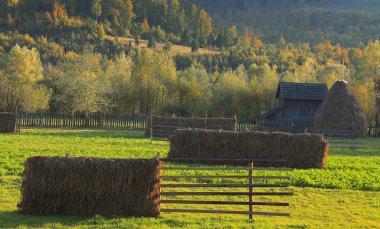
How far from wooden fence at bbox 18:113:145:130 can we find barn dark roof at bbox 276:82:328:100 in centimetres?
1325

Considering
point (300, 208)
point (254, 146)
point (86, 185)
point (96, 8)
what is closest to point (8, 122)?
point (254, 146)

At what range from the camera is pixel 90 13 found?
560 ft

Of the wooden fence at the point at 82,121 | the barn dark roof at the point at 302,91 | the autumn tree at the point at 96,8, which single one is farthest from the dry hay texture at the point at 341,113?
the autumn tree at the point at 96,8

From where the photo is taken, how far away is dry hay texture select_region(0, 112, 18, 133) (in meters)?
42.4

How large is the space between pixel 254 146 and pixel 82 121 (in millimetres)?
35500

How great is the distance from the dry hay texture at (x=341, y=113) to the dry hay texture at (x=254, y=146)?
22.5 meters

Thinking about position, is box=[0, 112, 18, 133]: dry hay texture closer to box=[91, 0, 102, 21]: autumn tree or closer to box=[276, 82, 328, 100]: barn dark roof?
box=[276, 82, 328, 100]: barn dark roof

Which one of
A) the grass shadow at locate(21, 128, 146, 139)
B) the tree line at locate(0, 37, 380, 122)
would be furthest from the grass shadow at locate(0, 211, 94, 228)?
the tree line at locate(0, 37, 380, 122)

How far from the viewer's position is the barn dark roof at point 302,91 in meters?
53.3

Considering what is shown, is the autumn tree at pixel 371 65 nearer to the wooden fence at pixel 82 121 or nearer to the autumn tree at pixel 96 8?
the wooden fence at pixel 82 121

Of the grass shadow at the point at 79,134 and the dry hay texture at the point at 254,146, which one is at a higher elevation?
the dry hay texture at the point at 254,146

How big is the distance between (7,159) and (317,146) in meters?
12.3

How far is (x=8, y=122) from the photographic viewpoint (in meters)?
42.5

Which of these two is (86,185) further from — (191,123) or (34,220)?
(191,123)
